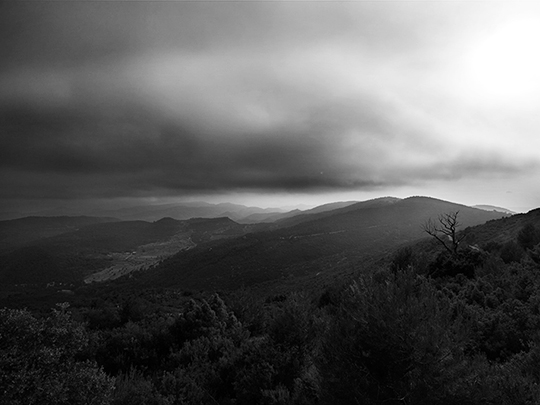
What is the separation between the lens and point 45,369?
6.65 metres

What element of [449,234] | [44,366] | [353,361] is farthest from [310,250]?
[44,366]

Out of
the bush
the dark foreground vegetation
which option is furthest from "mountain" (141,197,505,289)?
the bush

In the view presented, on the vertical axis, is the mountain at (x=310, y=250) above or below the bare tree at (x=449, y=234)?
below

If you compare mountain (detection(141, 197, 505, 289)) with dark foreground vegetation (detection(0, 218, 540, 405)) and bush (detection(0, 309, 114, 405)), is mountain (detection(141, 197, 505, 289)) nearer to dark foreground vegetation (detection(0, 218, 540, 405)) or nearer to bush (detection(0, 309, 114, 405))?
dark foreground vegetation (detection(0, 218, 540, 405))

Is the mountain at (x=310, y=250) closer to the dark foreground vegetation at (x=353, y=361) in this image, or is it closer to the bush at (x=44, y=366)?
the dark foreground vegetation at (x=353, y=361)

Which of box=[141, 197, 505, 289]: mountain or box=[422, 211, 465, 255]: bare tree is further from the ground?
box=[422, 211, 465, 255]: bare tree

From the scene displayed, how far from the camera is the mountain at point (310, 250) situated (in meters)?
78.7

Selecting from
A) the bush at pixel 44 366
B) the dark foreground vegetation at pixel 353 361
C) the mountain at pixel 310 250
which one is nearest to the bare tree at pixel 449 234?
the dark foreground vegetation at pixel 353 361

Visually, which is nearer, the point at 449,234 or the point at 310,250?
the point at 449,234

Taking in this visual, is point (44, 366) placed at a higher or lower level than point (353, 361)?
lower

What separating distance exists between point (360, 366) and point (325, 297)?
22883 mm

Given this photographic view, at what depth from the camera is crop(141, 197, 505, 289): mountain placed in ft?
258

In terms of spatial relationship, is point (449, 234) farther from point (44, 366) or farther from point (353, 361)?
point (44, 366)

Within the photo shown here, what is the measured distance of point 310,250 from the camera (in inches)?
3794
